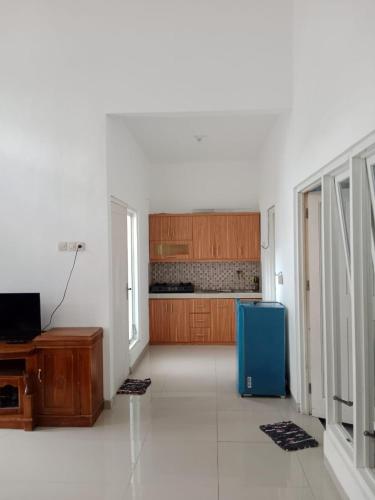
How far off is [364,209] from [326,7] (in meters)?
1.71

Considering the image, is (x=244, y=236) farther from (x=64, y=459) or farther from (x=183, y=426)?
(x=64, y=459)

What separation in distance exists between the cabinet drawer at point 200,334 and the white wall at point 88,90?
3290 millimetres

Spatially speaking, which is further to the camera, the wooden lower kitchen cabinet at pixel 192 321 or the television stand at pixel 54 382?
the wooden lower kitchen cabinet at pixel 192 321

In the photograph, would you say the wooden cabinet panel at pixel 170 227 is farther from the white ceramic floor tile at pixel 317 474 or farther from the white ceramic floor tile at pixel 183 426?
the white ceramic floor tile at pixel 317 474

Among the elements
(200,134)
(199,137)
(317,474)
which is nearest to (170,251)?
(199,137)

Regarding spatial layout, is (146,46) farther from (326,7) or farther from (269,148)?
(269,148)

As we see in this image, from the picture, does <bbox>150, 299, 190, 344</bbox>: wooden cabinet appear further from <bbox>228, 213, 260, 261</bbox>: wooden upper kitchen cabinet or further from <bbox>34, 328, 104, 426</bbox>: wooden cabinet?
<bbox>34, 328, 104, 426</bbox>: wooden cabinet

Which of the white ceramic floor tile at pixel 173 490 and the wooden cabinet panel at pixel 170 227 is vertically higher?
the wooden cabinet panel at pixel 170 227

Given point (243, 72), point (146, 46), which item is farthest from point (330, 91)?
point (146, 46)

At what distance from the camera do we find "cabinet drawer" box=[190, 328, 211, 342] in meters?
7.91

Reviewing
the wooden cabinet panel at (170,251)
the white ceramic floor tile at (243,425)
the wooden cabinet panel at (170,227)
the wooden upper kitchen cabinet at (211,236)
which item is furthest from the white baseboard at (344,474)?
the wooden cabinet panel at (170,227)

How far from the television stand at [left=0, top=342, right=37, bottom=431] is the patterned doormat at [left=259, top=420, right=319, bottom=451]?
2253 millimetres

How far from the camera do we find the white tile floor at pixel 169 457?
315 cm

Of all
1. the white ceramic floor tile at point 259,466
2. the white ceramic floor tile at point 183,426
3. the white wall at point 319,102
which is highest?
the white wall at point 319,102
